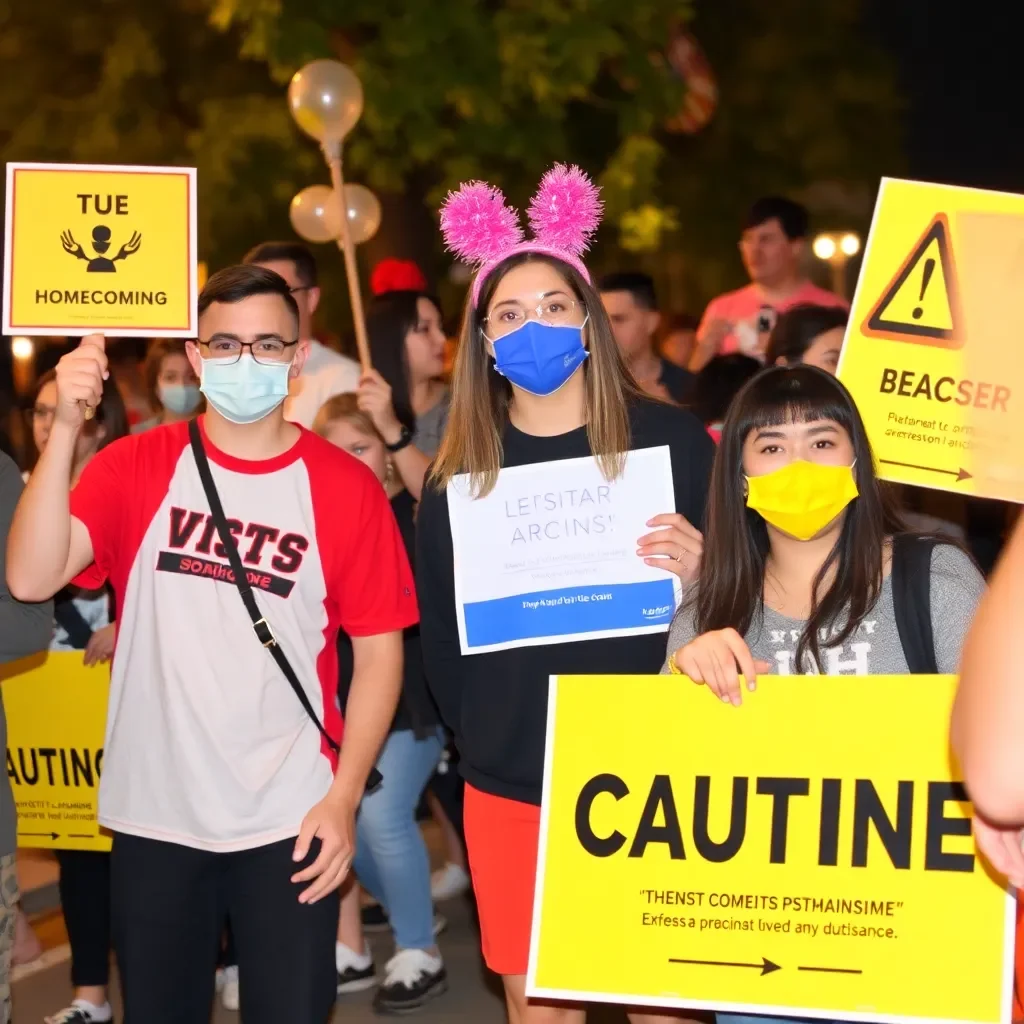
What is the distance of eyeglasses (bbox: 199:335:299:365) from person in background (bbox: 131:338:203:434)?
2.07m

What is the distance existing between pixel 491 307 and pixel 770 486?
3.09 ft

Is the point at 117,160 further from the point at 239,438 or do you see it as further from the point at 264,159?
the point at 239,438

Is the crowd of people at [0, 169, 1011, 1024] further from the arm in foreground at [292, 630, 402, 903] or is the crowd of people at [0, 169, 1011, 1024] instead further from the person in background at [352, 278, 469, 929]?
the person in background at [352, 278, 469, 929]

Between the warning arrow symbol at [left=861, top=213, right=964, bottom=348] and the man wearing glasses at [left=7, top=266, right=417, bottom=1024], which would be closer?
the man wearing glasses at [left=7, top=266, right=417, bottom=1024]

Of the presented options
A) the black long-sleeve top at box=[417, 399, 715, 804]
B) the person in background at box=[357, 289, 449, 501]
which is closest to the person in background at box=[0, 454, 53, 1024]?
the black long-sleeve top at box=[417, 399, 715, 804]

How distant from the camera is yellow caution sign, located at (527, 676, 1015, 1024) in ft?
10.9

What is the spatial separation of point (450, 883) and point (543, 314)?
3.94 metres

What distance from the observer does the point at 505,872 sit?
4.02 meters

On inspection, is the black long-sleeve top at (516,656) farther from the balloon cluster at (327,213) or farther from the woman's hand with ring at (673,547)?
the balloon cluster at (327,213)

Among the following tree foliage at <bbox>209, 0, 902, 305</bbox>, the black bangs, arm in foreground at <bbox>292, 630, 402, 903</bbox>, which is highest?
tree foliage at <bbox>209, 0, 902, 305</bbox>

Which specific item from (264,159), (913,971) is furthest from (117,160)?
(913,971)

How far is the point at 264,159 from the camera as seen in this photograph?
53.0ft

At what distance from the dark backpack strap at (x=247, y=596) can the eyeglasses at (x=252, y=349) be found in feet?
0.82

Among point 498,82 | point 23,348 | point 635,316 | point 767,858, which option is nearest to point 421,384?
point 635,316
